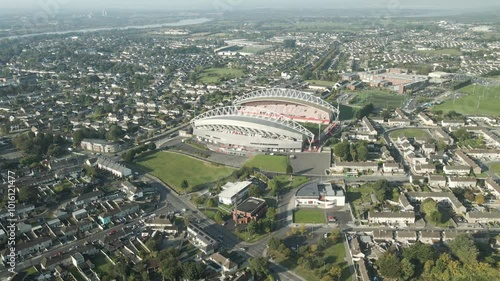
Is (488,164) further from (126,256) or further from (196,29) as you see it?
(196,29)

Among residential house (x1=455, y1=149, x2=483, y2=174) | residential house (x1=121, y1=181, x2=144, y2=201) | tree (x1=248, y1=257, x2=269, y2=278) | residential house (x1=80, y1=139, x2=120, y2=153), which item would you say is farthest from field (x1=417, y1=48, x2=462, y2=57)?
tree (x1=248, y1=257, x2=269, y2=278)

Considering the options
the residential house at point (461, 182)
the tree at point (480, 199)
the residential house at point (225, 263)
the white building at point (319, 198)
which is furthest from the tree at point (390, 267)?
the residential house at point (461, 182)

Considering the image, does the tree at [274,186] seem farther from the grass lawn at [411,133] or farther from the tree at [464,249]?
the grass lawn at [411,133]

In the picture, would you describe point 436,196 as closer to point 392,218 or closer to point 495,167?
point 392,218

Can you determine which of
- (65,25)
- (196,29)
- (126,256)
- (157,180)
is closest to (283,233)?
(126,256)

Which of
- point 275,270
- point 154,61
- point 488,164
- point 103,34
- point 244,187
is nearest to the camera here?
point 275,270

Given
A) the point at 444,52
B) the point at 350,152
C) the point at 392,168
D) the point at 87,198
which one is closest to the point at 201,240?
the point at 87,198
